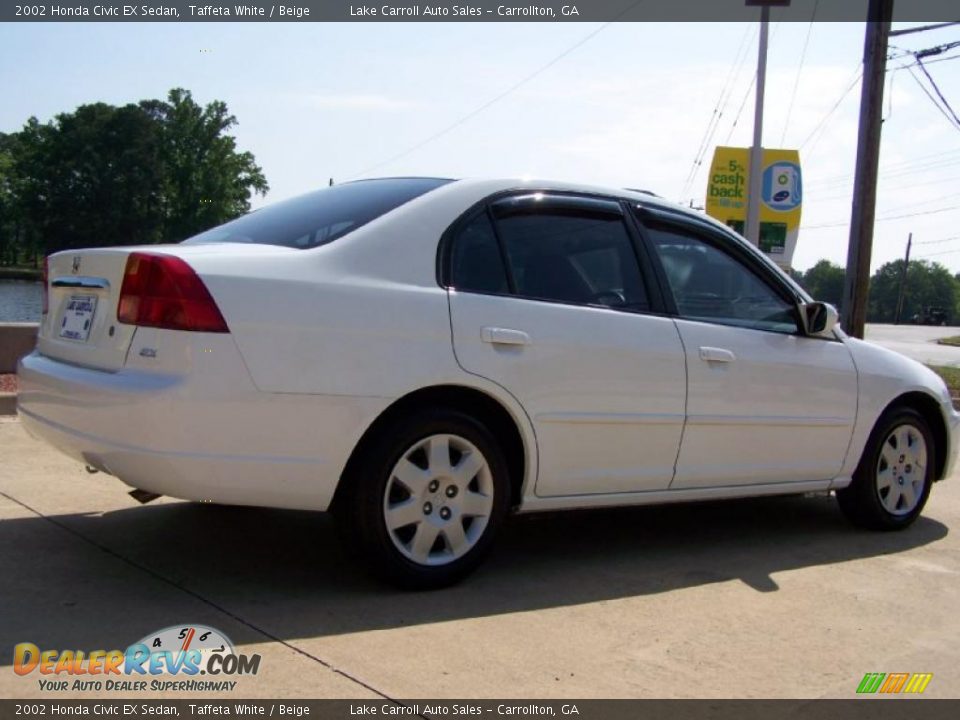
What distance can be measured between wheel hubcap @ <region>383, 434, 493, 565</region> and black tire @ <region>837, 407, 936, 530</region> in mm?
2482

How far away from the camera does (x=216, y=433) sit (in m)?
3.42

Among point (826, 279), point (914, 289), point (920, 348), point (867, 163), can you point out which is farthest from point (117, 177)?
point (914, 289)

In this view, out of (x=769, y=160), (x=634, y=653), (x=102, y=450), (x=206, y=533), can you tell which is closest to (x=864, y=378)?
(x=634, y=653)

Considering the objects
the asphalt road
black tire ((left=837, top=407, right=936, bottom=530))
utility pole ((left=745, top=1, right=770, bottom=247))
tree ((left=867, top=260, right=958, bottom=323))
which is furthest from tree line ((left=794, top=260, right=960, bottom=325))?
black tire ((left=837, top=407, right=936, bottom=530))

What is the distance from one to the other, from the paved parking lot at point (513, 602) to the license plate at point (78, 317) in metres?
0.92

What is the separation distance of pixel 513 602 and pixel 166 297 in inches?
68.1

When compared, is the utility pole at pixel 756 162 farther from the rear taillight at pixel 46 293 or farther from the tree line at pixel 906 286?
the tree line at pixel 906 286

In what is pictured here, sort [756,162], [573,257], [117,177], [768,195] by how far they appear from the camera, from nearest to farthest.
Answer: [573,257] → [756,162] → [768,195] → [117,177]

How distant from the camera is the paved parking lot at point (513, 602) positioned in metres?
3.18

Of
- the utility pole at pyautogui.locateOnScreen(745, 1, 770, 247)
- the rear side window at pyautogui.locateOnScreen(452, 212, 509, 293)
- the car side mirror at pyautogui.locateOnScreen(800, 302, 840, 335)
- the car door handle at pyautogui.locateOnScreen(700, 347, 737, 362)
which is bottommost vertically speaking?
the car door handle at pyautogui.locateOnScreen(700, 347, 737, 362)

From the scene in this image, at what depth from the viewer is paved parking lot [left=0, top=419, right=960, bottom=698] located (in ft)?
10.4
